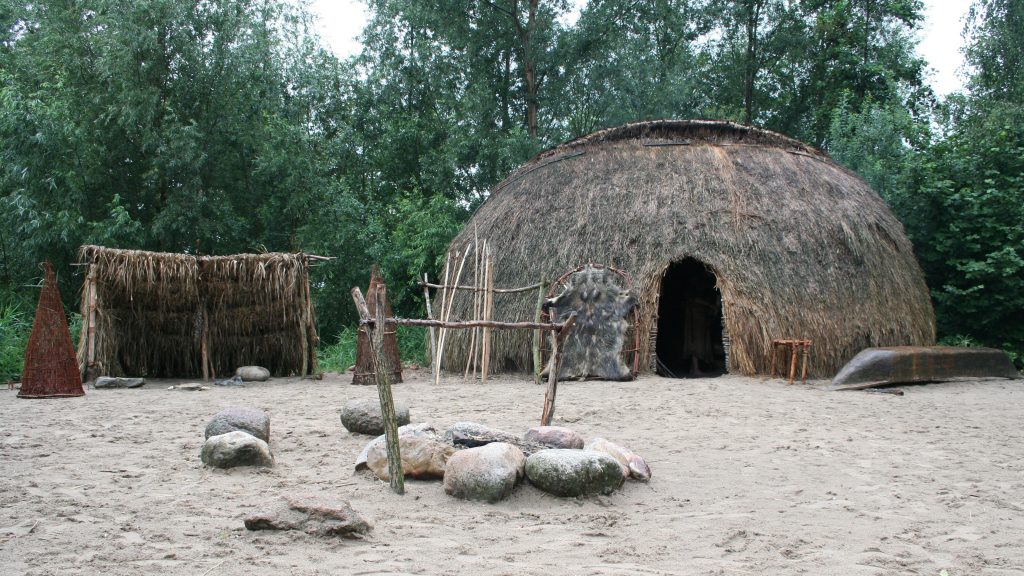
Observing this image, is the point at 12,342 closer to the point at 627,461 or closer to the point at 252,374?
the point at 252,374

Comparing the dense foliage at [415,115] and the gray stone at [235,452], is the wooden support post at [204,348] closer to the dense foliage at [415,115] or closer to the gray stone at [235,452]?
the dense foliage at [415,115]

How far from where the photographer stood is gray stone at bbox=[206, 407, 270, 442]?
215 inches

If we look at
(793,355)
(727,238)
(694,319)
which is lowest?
(793,355)

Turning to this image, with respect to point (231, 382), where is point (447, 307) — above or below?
above

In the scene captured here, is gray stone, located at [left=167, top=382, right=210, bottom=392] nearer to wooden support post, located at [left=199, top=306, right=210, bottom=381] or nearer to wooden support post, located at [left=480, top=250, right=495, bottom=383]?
wooden support post, located at [left=199, top=306, right=210, bottom=381]

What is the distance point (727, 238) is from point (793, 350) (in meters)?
1.74

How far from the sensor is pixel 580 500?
4.33 metres

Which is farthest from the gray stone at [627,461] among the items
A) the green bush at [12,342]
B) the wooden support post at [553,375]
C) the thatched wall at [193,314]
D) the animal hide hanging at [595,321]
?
the green bush at [12,342]

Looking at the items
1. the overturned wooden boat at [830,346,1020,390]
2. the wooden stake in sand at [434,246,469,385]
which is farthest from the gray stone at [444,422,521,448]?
the overturned wooden boat at [830,346,1020,390]

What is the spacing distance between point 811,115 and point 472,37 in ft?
31.7

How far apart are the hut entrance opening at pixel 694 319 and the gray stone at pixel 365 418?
264 inches

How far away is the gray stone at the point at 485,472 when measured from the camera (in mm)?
4281

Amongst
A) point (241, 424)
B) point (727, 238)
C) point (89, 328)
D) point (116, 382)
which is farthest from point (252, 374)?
point (727, 238)

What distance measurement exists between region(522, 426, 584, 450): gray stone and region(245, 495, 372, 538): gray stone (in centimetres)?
157
